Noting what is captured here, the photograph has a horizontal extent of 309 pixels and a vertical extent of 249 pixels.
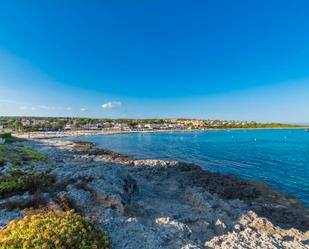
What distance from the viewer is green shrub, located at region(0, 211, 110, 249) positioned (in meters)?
6.03

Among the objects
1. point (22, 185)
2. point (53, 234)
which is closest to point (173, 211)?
point (53, 234)

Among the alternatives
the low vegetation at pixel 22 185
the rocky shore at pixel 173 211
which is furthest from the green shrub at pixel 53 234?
the low vegetation at pixel 22 185

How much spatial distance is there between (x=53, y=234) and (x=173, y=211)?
23.4ft

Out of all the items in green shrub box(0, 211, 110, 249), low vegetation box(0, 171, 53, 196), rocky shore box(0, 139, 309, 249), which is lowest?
rocky shore box(0, 139, 309, 249)

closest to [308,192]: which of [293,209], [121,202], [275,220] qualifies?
[293,209]

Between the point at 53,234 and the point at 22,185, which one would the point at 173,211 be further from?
the point at 22,185

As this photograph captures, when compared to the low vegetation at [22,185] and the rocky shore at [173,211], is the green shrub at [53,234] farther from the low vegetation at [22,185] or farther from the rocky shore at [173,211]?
the low vegetation at [22,185]

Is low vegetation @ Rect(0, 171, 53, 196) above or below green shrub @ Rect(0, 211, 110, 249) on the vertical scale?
below

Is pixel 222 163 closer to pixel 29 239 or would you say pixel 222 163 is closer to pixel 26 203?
pixel 26 203

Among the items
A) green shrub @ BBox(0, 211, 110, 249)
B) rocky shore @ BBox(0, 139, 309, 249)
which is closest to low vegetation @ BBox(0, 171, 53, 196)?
rocky shore @ BBox(0, 139, 309, 249)

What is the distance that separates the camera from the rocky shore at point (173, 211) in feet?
28.9

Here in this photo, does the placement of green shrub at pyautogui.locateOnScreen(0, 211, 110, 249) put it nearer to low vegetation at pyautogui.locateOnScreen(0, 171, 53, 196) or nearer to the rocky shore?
the rocky shore

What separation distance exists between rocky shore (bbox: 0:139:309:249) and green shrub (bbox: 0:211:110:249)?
1.22m

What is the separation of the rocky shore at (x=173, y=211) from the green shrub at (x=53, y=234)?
1215mm
